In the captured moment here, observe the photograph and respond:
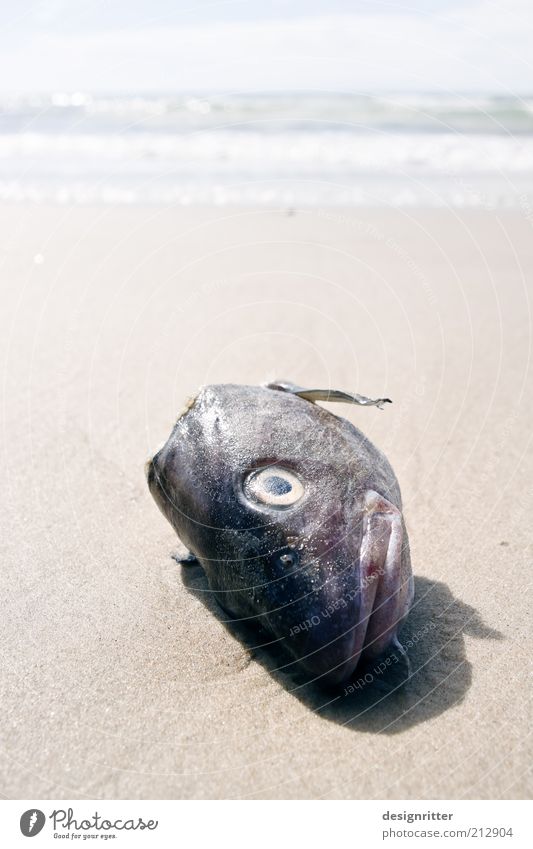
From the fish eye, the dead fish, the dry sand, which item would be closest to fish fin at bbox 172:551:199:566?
the dry sand

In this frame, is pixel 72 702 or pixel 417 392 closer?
pixel 72 702

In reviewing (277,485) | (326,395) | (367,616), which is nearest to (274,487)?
(277,485)

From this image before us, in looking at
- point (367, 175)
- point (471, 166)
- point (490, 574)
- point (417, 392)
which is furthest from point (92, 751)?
point (471, 166)

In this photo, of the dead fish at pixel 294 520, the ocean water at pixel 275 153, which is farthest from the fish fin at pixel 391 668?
the ocean water at pixel 275 153

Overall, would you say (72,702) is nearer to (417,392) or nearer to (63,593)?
(63,593)

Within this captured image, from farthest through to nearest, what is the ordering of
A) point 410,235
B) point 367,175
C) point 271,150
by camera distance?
1. point 271,150
2. point 367,175
3. point 410,235
